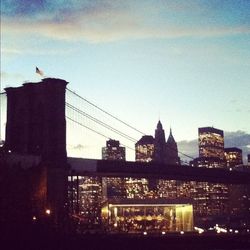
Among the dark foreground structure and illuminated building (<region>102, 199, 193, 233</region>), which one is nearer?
the dark foreground structure

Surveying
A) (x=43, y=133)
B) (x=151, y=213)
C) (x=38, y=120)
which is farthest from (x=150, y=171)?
(x=151, y=213)

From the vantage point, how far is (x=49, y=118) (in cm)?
6334

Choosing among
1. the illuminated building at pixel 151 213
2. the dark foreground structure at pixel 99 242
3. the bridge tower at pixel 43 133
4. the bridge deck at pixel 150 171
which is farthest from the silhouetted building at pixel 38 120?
the illuminated building at pixel 151 213

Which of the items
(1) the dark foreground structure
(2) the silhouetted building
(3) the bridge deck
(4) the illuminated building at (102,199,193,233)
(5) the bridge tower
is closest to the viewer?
(1) the dark foreground structure

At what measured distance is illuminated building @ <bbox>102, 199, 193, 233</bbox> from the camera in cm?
10125

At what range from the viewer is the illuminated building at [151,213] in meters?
101

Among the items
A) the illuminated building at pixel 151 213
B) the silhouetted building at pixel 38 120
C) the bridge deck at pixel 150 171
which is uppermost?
the silhouetted building at pixel 38 120

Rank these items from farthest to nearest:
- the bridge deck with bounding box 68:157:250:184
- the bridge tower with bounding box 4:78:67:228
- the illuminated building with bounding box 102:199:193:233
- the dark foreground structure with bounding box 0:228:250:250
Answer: the illuminated building with bounding box 102:199:193:233 < the bridge deck with bounding box 68:157:250:184 < the bridge tower with bounding box 4:78:67:228 < the dark foreground structure with bounding box 0:228:250:250

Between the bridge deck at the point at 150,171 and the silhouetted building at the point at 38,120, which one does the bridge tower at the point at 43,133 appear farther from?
the bridge deck at the point at 150,171

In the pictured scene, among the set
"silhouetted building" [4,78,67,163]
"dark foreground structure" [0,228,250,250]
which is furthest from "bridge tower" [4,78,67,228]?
"dark foreground structure" [0,228,250,250]

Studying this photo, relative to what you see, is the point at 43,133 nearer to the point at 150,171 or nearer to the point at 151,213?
the point at 150,171

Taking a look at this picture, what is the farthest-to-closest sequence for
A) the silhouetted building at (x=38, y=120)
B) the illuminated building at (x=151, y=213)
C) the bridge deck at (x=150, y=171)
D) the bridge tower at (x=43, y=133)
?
the illuminated building at (x=151, y=213) < the bridge deck at (x=150, y=171) < the silhouetted building at (x=38, y=120) < the bridge tower at (x=43, y=133)

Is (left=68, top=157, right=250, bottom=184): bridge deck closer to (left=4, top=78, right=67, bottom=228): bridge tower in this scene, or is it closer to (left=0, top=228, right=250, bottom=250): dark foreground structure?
(left=4, top=78, right=67, bottom=228): bridge tower

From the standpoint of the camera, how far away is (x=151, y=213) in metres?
106
